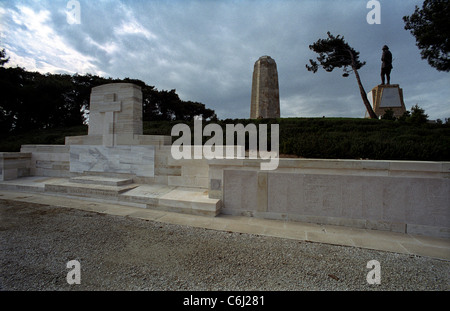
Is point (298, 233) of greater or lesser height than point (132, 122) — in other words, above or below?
below

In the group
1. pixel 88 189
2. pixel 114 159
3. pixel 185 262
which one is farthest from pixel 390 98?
pixel 88 189

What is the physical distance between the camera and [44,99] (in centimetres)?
2103

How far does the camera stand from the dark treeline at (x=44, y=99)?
19.4 m

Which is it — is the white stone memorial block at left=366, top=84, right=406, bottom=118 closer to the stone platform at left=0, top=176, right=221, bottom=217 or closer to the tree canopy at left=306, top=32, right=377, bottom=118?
the tree canopy at left=306, top=32, right=377, bottom=118

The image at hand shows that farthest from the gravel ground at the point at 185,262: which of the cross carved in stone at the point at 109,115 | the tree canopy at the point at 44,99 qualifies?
the tree canopy at the point at 44,99

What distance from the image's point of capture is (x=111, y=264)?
2299 millimetres

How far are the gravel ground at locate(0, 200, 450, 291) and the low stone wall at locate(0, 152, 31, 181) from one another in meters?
4.43

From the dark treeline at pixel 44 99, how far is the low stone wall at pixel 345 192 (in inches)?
706

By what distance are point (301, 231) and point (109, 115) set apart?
20.8ft

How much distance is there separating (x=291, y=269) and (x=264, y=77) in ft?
53.9

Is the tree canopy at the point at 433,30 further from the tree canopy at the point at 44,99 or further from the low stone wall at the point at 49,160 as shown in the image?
the tree canopy at the point at 44,99
